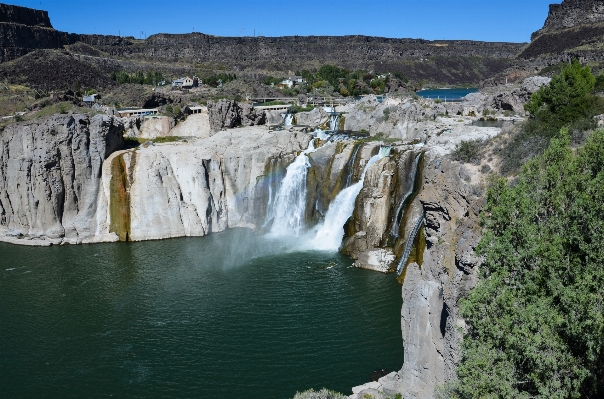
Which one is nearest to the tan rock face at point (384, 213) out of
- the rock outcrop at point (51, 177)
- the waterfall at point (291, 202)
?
the waterfall at point (291, 202)

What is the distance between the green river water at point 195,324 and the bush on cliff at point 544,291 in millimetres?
9379

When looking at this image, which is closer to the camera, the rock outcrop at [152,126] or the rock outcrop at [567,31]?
the rock outcrop at [152,126]

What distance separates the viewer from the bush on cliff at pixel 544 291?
1061cm

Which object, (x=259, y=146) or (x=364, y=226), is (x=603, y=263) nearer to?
(x=364, y=226)

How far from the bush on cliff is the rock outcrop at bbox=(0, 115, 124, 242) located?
111ft

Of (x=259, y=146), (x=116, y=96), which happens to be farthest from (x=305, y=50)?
(x=259, y=146)

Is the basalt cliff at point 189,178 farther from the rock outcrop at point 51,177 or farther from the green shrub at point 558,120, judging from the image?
the green shrub at point 558,120

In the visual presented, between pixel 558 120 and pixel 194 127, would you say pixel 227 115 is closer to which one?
pixel 194 127

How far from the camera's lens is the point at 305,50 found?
160 metres

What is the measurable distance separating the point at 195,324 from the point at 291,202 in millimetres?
16224

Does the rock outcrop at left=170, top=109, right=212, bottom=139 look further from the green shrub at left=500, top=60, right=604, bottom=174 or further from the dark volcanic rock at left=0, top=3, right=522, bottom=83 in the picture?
the dark volcanic rock at left=0, top=3, right=522, bottom=83

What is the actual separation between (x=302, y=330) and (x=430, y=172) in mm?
9445

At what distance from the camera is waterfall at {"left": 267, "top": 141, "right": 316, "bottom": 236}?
39.3 meters

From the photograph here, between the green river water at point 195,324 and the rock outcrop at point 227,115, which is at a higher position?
the rock outcrop at point 227,115
